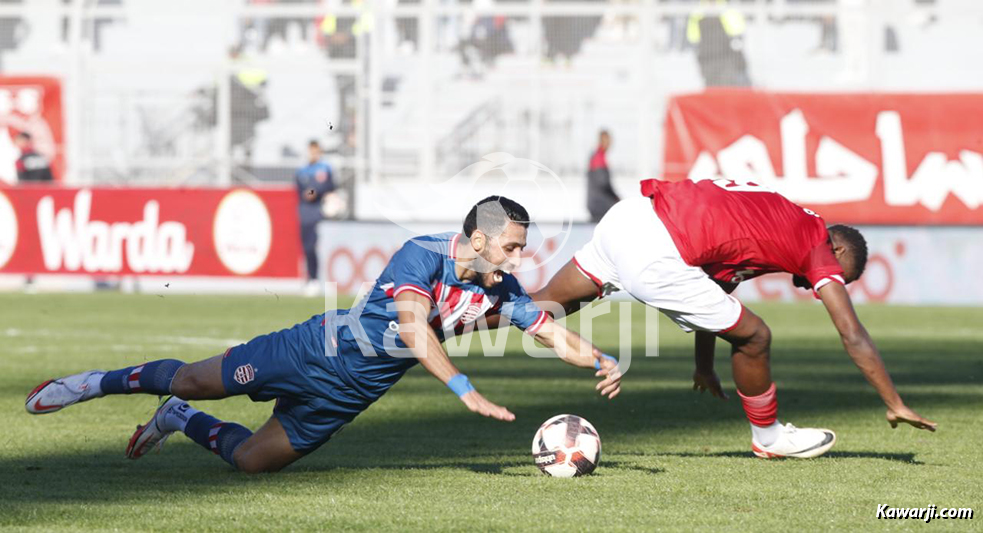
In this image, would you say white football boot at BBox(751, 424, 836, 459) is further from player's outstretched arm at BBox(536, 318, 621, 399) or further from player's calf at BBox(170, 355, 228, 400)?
player's calf at BBox(170, 355, 228, 400)

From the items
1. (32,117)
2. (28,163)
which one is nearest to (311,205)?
(28,163)

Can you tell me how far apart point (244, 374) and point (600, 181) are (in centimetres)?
1762

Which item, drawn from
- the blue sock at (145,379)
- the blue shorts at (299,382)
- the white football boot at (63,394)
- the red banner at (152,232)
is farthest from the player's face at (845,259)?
the red banner at (152,232)

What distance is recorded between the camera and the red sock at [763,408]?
313 inches

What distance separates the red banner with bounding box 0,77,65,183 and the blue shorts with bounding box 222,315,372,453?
66.2ft

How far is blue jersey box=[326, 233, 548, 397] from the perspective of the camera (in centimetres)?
695

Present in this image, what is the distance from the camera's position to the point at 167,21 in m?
28.2

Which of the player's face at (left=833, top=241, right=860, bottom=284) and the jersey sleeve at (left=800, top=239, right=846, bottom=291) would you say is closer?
the jersey sleeve at (left=800, top=239, right=846, bottom=291)

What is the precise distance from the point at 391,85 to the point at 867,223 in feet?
29.8

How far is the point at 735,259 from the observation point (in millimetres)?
7926

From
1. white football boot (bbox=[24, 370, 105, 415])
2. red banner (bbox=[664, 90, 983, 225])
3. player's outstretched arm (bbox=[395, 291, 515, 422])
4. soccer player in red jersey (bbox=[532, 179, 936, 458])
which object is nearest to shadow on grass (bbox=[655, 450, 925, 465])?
soccer player in red jersey (bbox=[532, 179, 936, 458])

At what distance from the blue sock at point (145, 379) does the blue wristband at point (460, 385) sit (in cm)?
169

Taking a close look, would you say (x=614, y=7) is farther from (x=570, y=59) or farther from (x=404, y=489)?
(x=404, y=489)

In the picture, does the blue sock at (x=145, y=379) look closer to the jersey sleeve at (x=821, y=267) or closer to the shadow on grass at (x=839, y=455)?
the shadow on grass at (x=839, y=455)
